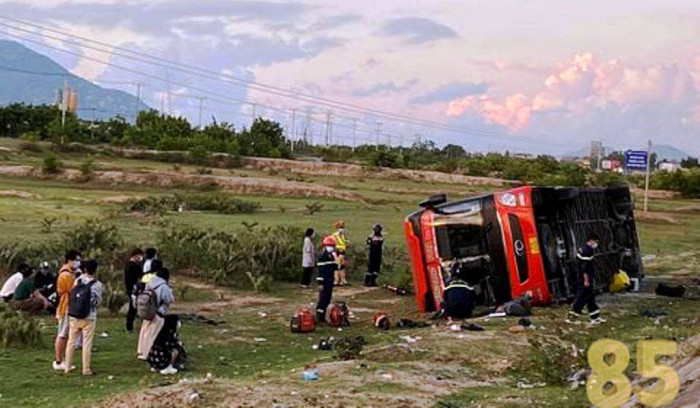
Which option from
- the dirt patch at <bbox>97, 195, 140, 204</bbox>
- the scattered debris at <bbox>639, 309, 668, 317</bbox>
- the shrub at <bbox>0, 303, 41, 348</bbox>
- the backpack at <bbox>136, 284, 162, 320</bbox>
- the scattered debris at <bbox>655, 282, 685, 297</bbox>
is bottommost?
the shrub at <bbox>0, 303, 41, 348</bbox>

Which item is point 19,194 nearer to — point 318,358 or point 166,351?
point 166,351

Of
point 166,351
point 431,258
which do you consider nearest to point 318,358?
point 166,351

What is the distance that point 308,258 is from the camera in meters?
23.4

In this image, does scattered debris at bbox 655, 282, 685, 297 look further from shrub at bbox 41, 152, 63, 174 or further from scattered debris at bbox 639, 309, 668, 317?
shrub at bbox 41, 152, 63, 174

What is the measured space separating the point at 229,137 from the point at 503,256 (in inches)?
3422

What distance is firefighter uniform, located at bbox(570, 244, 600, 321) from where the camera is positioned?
1764 centimetres

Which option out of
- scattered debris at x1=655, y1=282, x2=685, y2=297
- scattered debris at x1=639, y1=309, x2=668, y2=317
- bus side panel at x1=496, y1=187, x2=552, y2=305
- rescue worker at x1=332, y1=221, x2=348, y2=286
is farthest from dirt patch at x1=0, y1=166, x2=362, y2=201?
bus side panel at x1=496, y1=187, x2=552, y2=305

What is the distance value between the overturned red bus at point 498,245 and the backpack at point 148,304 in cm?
709

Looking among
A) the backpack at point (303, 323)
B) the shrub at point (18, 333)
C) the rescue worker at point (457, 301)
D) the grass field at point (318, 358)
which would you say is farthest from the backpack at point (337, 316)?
the shrub at point (18, 333)

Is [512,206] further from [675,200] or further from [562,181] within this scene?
[675,200]

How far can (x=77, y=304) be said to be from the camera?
12.6 meters

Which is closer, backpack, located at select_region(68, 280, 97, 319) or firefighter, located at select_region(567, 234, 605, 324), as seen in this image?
backpack, located at select_region(68, 280, 97, 319)

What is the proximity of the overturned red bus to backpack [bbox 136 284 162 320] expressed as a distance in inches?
279

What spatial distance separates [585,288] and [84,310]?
30.8 feet
